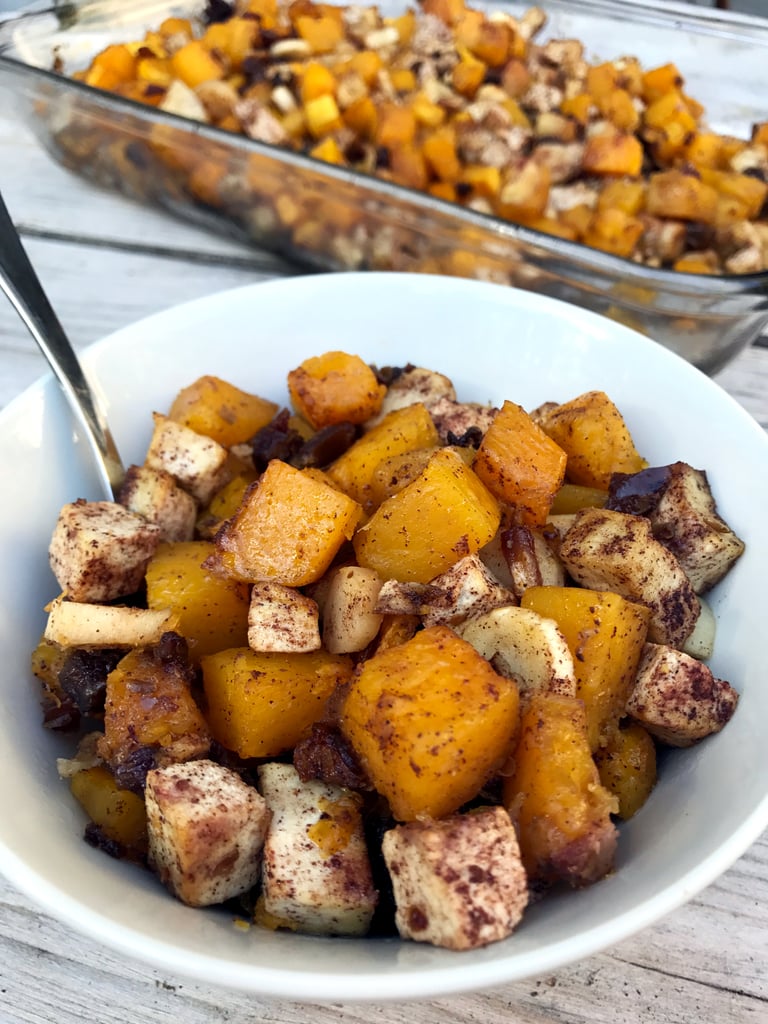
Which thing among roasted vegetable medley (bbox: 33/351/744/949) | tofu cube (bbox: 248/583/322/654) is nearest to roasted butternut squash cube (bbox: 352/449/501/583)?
roasted vegetable medley (bbox: 33/351/744/949)

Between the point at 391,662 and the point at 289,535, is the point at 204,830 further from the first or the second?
the point at 289,535

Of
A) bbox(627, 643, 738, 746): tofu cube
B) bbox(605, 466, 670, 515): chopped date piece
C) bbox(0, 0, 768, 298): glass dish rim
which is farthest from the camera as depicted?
bbox(0, 0, 768, 298): glass dish rim

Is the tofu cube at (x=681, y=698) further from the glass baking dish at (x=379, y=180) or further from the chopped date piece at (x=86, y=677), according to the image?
the glass baking dish at (x=379, y=180)

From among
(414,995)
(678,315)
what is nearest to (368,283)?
(678,315)

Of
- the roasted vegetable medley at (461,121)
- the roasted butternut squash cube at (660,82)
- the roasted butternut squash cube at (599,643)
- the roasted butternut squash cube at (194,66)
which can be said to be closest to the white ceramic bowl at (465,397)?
the roasted butternut squash cube at (599,643)

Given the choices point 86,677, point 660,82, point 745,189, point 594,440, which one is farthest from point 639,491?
point 660,82

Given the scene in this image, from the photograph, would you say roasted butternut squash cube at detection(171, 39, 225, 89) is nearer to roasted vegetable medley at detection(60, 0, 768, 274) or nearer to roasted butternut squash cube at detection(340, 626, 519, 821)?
roasted vegetable medley at detection(60, 0, 768, 274)

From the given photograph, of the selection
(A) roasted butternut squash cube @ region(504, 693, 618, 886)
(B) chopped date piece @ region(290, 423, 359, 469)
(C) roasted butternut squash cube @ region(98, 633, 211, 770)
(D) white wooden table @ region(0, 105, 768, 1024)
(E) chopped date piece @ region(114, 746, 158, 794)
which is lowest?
(D) white wooden table @ region(0, 105, 768, 1024)
